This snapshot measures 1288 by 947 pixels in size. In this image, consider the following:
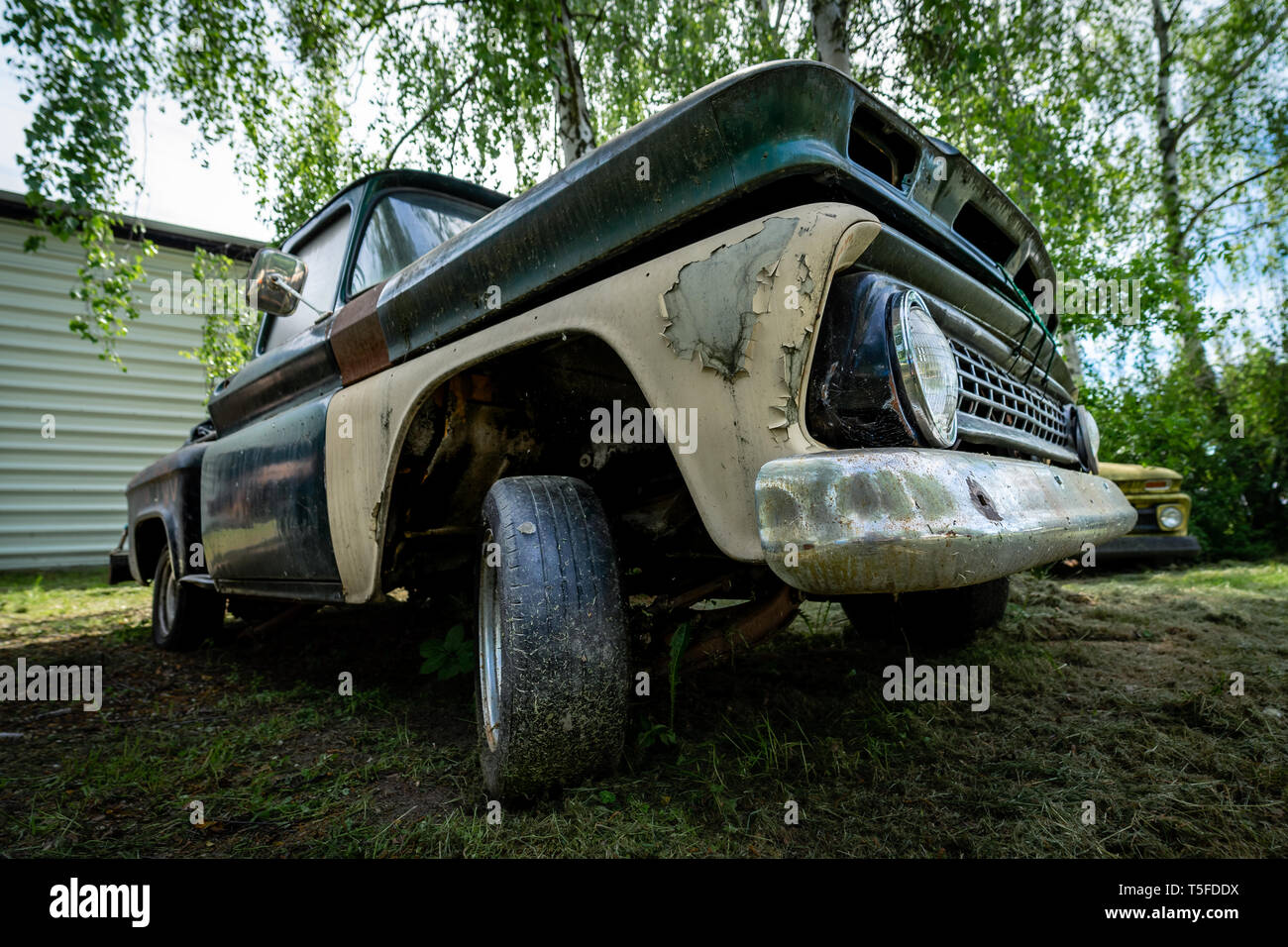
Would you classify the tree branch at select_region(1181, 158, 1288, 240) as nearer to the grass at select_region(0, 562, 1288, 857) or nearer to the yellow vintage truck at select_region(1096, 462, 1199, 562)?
the yellow vintage truck at select_region(1096, 462, 1199, 562)

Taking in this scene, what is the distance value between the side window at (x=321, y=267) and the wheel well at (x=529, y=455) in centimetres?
101

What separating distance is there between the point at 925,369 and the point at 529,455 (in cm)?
120

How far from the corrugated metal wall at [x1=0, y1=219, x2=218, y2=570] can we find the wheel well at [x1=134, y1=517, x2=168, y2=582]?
16.9 feet

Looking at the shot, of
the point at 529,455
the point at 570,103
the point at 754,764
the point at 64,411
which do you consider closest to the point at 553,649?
the point at 754,764

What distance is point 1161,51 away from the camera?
10.4m

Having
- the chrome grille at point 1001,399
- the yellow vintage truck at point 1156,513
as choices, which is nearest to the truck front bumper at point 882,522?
the chrome grille at point 1001,399

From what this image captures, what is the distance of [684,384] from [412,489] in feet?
3.44

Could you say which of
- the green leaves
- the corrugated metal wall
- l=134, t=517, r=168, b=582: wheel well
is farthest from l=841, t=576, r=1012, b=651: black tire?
the corrugated metal wall

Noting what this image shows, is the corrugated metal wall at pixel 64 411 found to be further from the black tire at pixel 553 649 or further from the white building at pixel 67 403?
the black tire at pixel 553 649

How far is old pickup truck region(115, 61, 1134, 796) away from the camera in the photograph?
1.15m

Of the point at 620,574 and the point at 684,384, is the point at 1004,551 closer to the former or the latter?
the point at 684,384
